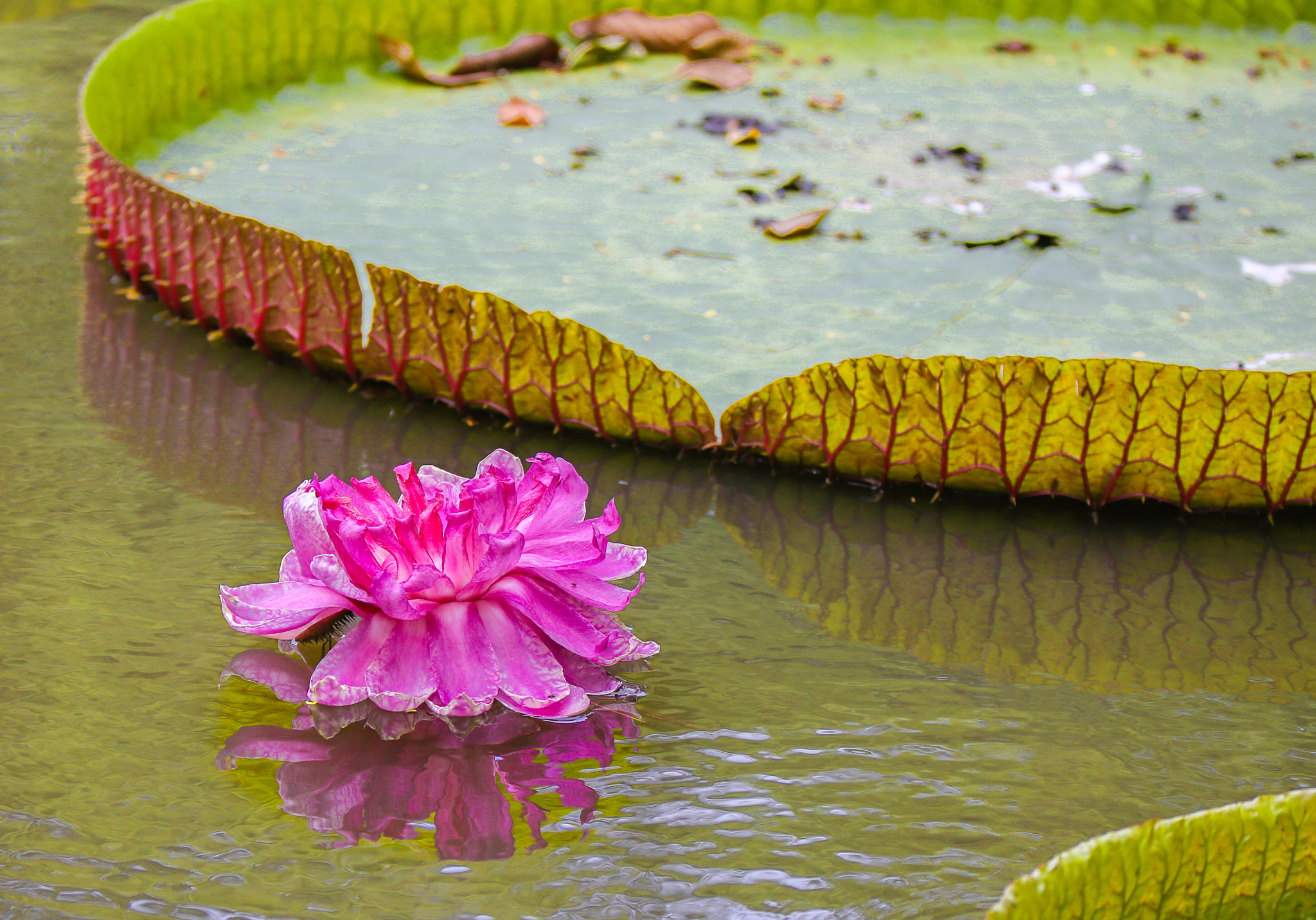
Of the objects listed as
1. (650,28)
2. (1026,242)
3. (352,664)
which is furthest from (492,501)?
(650,28)

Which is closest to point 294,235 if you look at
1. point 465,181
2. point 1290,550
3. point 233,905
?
point 465,181

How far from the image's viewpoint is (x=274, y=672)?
0.90m

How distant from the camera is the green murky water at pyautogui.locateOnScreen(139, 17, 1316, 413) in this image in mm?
1511

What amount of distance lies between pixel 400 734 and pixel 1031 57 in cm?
234

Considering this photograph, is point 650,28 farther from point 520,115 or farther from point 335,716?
point 335,716

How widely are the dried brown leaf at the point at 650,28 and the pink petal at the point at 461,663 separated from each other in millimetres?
1975

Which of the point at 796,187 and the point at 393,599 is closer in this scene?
the point at 393,599

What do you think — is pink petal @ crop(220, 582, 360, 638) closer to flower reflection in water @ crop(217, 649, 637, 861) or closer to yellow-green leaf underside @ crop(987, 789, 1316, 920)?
flower reflection in water @ crop(217, 649, 637, 861)

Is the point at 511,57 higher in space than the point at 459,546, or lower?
higher

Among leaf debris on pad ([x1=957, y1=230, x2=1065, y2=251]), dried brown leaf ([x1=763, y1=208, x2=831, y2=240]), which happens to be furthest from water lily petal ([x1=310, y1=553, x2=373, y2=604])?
leaf debris on pad ([x1=957, y1=230, x2=1065, y2=251])

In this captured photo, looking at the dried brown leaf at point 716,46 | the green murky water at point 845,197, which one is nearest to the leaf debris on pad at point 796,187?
the green murky water at point 845,197

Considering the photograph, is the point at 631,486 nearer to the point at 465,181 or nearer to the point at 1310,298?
the point at 465,181

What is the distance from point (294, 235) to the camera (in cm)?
140

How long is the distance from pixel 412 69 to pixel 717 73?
0.60 m
